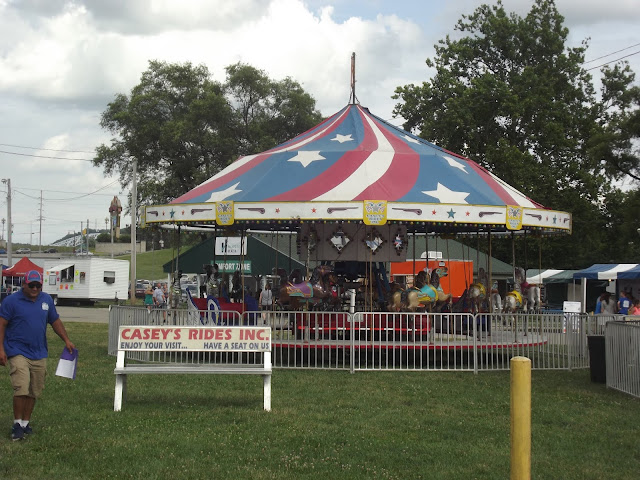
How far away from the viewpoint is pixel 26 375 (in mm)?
7984

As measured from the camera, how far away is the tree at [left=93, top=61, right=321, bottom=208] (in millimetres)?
46156

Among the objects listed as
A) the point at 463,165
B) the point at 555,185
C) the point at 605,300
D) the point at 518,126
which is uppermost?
the point at 518,126

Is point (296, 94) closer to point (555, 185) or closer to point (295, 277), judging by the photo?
point (555, 185)

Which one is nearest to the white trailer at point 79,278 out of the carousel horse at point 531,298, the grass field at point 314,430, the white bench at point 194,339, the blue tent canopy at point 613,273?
the blue tent canopy at point 613,273

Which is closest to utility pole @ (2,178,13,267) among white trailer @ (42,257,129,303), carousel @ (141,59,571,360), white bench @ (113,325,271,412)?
white trailer @ (42,257,129,303)

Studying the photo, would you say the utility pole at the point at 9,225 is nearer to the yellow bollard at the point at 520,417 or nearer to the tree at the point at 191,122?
the tree at the point at 191,122

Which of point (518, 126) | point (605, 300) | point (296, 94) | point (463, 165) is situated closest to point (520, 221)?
point (463, 165)

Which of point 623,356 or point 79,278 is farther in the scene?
point 79,278

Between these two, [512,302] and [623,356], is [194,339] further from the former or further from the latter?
[512,302]

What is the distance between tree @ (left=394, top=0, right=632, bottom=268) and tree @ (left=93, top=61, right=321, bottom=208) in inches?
356

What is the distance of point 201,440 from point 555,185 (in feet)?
104

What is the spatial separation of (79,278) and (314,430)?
38437 mm

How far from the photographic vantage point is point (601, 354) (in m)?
13.1

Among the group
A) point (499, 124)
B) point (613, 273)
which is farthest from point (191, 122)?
point (613, 273)
